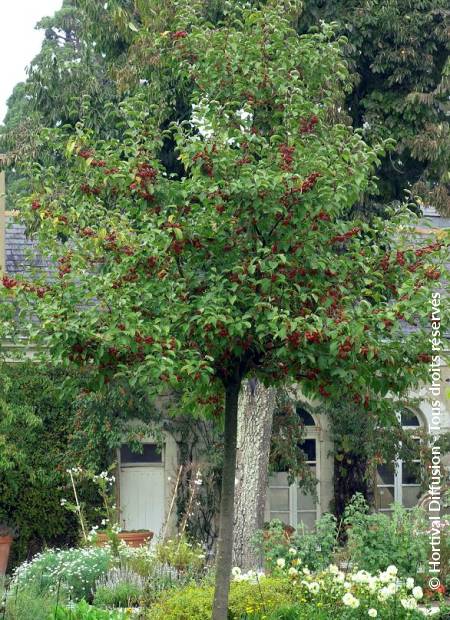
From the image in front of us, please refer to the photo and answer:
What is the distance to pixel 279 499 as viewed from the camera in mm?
18062

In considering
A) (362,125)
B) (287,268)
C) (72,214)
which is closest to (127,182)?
(72,214)

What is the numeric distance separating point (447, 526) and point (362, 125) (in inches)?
231

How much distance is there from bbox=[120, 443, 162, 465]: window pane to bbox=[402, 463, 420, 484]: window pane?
394 centimetres

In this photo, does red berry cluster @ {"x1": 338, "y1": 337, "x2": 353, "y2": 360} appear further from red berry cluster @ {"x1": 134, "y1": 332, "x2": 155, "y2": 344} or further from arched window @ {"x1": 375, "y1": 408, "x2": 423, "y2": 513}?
arched window @ {"x1": 375, "y1": 408, "x2": 423, "y2": 513}

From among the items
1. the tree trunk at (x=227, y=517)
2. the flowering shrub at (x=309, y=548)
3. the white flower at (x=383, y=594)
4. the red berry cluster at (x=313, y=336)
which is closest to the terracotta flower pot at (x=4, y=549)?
the flowering shrub at (x=309, y=548)

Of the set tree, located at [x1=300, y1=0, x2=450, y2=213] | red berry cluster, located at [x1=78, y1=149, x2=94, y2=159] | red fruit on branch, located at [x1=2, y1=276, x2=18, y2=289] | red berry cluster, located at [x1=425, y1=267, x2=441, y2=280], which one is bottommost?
red fruit on branch, located at [x1=2, y1=276, x2=18, y2=289]

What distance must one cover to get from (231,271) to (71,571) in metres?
4.20

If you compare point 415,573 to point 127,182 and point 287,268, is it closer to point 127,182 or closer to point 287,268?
point 287,268

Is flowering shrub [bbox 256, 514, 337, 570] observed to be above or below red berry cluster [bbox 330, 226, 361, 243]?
below

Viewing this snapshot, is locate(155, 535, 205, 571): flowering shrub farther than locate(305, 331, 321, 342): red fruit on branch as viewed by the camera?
Yes

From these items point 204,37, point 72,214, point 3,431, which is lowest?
point 3,431

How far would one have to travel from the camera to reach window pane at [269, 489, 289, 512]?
18031 millimetres

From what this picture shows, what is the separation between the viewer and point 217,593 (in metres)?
8.27

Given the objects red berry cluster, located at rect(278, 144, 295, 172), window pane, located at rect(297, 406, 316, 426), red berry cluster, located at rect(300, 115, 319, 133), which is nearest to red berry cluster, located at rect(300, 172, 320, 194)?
red berry cluster, located at rect(278, 144, 295, 172)
